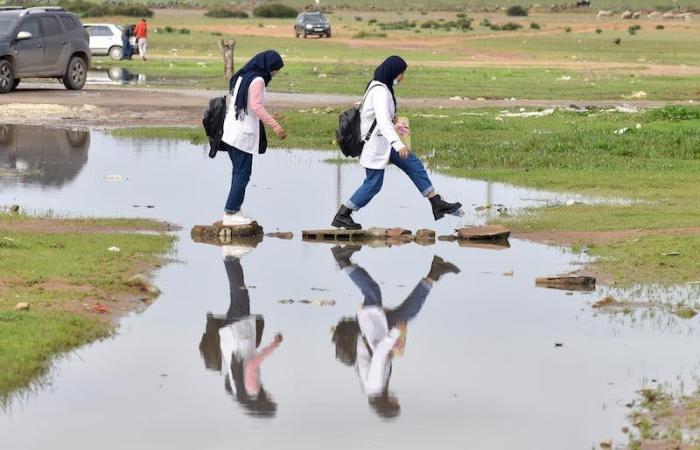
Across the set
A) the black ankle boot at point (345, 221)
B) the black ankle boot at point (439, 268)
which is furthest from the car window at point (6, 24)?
the black ankle boot at point (439, 268)

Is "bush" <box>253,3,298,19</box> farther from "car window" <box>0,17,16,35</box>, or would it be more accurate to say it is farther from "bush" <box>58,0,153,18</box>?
"car window" <box>0,17,16,35</box>

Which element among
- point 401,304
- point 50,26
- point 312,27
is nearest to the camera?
point 401,304

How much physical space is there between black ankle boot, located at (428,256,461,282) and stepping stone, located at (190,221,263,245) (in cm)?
204

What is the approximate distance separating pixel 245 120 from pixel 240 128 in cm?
10

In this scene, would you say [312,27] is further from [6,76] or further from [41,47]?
[6,76]

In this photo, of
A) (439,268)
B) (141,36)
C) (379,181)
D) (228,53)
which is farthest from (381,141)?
(141,36)

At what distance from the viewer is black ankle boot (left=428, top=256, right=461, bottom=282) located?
14051 mm

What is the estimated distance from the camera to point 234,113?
1603cm

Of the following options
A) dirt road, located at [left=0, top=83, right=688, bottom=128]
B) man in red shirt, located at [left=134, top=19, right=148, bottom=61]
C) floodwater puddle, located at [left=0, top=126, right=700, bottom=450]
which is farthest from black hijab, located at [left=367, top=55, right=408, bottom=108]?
man in red shirt, located at [left=134, top=19, right=148, bottom=61]

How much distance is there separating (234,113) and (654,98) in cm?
2515

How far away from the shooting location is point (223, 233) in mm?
16047

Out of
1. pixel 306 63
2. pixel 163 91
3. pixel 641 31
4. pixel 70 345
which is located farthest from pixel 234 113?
pixel 641 31

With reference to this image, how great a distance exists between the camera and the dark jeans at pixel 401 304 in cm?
1214

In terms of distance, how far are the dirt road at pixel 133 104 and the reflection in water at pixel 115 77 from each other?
104 inches
